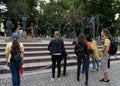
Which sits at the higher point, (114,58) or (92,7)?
(92,7)

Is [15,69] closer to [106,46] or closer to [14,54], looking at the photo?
[14,54]

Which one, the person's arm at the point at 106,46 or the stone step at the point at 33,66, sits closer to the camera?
the person's arm at the point at 106,46

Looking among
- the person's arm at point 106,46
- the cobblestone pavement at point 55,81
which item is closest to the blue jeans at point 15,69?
the cobblestone pavement at point 55,81

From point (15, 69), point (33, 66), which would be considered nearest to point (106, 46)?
point (15, 69)

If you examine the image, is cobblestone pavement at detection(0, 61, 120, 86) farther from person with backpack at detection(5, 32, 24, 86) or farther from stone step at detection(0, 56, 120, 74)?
person with backpack at detection(5, 32, 24, 86)

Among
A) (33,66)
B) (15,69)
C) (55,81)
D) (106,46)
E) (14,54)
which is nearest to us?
(14,54)

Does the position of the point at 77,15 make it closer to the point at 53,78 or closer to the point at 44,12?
the point at 44,12

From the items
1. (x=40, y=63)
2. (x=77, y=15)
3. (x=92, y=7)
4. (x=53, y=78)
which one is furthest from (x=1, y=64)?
(x=92, y=7)

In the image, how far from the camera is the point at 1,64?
15.0m

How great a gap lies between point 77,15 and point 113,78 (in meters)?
43.5

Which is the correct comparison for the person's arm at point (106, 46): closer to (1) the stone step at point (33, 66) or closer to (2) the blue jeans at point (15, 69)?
(2) the blue jeans at point (15, 69)

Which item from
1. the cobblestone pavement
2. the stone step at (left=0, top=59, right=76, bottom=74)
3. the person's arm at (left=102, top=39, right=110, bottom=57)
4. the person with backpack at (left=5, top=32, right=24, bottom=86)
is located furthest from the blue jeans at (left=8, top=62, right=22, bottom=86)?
the stone step at (left=0, top=59, right=76, bottom=74)

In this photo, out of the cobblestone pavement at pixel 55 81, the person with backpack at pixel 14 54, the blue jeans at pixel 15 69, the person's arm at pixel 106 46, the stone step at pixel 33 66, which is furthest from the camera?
the stone step at pixel 33 66

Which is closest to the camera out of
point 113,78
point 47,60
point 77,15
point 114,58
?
point 113,78
